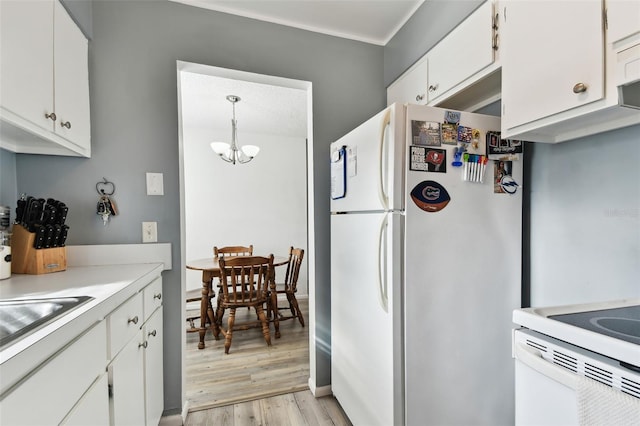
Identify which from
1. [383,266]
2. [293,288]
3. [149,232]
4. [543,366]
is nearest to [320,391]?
[383,266]

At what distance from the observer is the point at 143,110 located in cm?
176

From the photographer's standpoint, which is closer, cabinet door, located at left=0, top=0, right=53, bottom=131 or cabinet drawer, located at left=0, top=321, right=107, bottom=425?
cabinet drawer, located at left=0, top=321, right=107, bottom=425

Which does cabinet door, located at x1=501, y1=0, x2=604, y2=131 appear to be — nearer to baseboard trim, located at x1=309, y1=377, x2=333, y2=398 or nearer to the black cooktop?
the black cooktop

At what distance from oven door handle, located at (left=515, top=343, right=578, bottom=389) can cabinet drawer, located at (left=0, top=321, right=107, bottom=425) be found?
117 centimetres

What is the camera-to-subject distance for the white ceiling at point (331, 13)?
6.13ft

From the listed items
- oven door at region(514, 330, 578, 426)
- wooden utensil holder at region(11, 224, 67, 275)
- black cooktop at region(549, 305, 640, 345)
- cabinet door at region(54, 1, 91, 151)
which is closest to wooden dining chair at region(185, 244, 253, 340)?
wooden utensil holder at region(11, 224, 67, 275)

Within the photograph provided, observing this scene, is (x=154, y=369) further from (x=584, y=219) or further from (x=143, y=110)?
(x=584, y=219)

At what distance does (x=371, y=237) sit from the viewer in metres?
1.47

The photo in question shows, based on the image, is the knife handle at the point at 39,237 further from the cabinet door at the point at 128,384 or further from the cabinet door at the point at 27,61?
the cabinet door at the point at 128,384

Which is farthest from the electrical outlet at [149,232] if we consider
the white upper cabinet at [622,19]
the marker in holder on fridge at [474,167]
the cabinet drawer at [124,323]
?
the white upper cabinet at [622,19]

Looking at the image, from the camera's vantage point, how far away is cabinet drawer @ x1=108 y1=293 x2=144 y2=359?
40.6 inches

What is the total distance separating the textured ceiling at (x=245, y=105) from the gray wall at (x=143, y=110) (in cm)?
57

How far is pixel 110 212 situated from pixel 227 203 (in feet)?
8.63

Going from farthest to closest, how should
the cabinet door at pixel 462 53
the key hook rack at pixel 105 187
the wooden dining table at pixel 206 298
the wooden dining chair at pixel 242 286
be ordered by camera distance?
the wooden dining table at pixel 206 298 < the wooden dining chair at pixel 242 286 < the key hook rack at pixel 105 187 < the cabinet door at pixel 462 53
